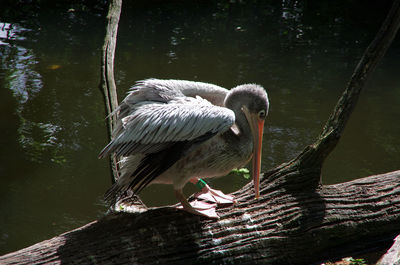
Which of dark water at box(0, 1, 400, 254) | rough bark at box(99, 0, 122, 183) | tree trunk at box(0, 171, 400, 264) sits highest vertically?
rough bark at box(99, 0, 122, 183)

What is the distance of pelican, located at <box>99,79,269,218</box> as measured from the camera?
273 cm

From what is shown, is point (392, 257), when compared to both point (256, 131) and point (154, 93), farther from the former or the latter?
point (154, 93)

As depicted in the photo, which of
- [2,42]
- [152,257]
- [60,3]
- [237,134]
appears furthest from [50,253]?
[60,3]

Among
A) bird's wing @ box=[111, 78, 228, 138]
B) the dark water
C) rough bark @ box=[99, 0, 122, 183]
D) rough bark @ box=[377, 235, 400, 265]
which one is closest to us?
rough bark @ box=[377, 235, 400, 265]

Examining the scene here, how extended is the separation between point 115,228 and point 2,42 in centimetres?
770

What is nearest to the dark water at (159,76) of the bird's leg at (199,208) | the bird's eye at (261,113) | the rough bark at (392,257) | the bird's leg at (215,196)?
the bird's leg at (215,196)

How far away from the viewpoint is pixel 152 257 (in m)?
2.64

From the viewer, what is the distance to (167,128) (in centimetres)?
271

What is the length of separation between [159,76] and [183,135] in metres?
5.07

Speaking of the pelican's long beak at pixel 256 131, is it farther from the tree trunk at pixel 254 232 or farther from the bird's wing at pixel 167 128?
the bird's wing at pixel 167 128

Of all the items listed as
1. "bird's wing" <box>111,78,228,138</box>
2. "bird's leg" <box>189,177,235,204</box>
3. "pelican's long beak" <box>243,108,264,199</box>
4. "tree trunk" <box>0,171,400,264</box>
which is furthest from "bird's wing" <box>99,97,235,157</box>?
"bird's leg" <box>189,177,235,204</box>

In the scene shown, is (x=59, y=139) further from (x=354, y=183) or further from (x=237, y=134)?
(x=354, y=183)

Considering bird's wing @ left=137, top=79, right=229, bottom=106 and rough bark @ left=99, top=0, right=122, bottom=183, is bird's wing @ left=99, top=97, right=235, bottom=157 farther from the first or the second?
rough bark @ left=99, top=0, right=122, bottom=183

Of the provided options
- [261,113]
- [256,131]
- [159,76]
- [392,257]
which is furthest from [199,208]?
[159,76]
